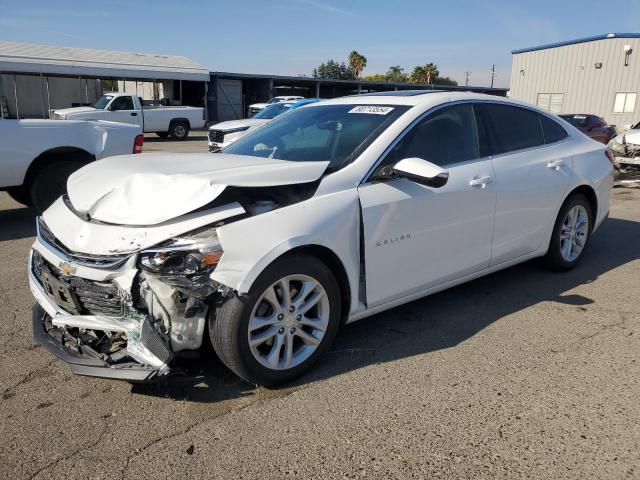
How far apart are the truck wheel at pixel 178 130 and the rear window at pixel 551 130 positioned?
21230mm

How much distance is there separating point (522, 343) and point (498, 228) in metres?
0.96

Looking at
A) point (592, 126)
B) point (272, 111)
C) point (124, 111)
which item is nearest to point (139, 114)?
point (124, 111)

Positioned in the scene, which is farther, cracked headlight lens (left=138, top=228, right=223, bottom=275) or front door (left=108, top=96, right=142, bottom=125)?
front door (left=108, top=96, right=142, bottom=125)

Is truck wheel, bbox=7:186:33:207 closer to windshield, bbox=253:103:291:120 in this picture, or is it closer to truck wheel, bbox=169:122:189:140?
windshield, bbox=253:103:291:120

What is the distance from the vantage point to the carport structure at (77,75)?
88.1 ft

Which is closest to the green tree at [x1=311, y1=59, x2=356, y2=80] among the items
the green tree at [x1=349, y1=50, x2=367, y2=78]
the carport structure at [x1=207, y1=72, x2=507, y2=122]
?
the green tree at [x1=349, y1=50, x2=367, y2=78]

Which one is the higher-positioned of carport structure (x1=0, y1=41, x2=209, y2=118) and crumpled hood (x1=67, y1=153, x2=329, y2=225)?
carport structure (x1=0, y1=41, x2=209, y2=118)

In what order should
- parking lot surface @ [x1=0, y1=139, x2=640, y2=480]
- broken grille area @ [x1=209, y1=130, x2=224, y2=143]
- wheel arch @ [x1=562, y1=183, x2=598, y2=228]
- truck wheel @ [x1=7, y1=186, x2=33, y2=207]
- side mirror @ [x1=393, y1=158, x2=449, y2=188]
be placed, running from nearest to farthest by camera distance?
parking lot surface @ [x1=0, y1=139, x2=640, y2=480] < side mirror @ [x1=393, y1=158, x2=449, y2=188] < wheel arch @ [x1=562, y1=183, x2=598, y2=228] < truck wheel @ [x1=7, y1=186, x2=33, y2=207] < broken grille area @ [x1=209, y1=130, x2=224, y2=143]

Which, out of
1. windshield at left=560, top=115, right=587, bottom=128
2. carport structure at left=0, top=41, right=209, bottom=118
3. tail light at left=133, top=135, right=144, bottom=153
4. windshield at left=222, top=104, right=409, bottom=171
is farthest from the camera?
carport structure at left=0, top=41, right=209, bottom=118

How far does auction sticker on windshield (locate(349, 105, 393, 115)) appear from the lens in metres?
3.88

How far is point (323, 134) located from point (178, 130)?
71.4 feet

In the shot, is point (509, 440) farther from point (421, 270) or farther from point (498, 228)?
point (498, 228)

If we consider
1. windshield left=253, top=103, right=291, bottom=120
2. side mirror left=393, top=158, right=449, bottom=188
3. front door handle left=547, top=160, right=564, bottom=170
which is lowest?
front door handle left=547, top=160, right=564, bottom=170

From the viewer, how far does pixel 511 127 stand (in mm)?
4535
